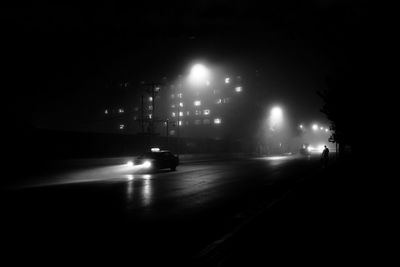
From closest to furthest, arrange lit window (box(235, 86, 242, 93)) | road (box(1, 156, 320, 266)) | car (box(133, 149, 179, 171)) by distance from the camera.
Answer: road (box(1, 156, 320, 266)) < car (box(133, 149, 179, 171)) < lit window (box(235, 86, 242, 93))

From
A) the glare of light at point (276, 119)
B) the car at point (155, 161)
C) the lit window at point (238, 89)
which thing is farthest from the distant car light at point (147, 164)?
the lit window at point (238, 89)

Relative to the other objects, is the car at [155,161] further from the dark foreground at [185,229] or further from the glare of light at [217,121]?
the glare of light at [217,121]

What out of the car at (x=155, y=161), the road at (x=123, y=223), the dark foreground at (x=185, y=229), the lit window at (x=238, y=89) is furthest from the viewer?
the lit window at (x=238, y=89)

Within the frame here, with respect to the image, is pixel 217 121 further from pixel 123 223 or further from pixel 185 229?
pixel 185 229

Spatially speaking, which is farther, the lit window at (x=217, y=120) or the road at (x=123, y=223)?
the lit window at (x=217, y=120)

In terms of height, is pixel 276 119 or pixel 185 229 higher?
pixel 276 119

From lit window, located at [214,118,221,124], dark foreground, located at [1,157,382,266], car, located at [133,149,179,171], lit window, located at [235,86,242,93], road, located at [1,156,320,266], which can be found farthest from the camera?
lit window, located at [235,86,242,93]

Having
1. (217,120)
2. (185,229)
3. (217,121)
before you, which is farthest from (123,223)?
(217,120)

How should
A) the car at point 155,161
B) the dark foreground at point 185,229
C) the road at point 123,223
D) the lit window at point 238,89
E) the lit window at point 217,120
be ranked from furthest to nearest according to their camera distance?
the lit window at point 238,89
the lit window at point 217,120
the car at point 155,161
the road at point 123,223
the dark foreground at point 185,229

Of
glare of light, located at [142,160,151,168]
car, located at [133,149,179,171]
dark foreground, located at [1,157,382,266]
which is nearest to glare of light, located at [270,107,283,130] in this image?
car, located at [133,149,179,171]

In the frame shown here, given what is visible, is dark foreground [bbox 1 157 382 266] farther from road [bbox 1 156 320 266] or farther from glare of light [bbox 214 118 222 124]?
glare of light [bbox 214 118 222 124]

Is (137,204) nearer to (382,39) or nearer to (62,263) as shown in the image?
(62,263)

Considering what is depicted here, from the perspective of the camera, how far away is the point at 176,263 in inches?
218

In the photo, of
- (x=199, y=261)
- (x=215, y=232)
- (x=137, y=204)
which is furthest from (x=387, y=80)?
(x=199, y=261)
